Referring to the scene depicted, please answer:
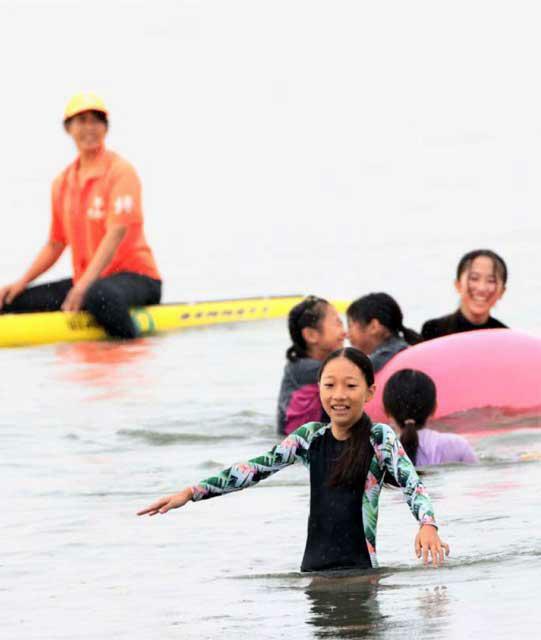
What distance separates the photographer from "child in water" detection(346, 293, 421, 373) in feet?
32.0

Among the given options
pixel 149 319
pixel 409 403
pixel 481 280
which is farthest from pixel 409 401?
pixel 149 319

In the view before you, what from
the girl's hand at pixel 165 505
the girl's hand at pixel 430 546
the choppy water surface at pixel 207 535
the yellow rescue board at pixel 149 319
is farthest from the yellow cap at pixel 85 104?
the girl's hand at pixel 430 546

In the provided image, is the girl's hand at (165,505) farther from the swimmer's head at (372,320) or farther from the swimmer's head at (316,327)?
the swimmer's head at (372,320)

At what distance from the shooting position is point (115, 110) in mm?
38094

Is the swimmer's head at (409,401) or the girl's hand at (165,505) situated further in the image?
the swimmer's head at (409,401)

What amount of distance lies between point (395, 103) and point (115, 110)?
17.4 ft

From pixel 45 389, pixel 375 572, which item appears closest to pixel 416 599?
pixel 375 572

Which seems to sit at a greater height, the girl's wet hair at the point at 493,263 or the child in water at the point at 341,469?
the girl's wet hair at the point at 493,263

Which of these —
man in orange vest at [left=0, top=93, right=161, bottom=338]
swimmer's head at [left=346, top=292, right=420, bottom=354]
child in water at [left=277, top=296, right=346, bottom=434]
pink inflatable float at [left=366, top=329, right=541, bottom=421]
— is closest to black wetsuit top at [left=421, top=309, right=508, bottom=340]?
pink inflatable float at [left=366, top=329, right=541, bottom=421]

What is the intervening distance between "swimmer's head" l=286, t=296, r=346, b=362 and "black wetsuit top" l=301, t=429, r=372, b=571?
293cm

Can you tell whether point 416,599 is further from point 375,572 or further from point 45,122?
point 45,122

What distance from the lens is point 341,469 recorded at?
21.2ft

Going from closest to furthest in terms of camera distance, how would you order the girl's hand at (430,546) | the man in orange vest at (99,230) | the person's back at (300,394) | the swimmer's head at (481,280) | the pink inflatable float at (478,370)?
the girl's hand at (430,546) < the person's back at (300,394) < the pink inflatable float at (478,370) < the swimmer's head at (481,280) < the man in orange vest at (99,230)

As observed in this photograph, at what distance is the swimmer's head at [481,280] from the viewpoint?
10180 mm
